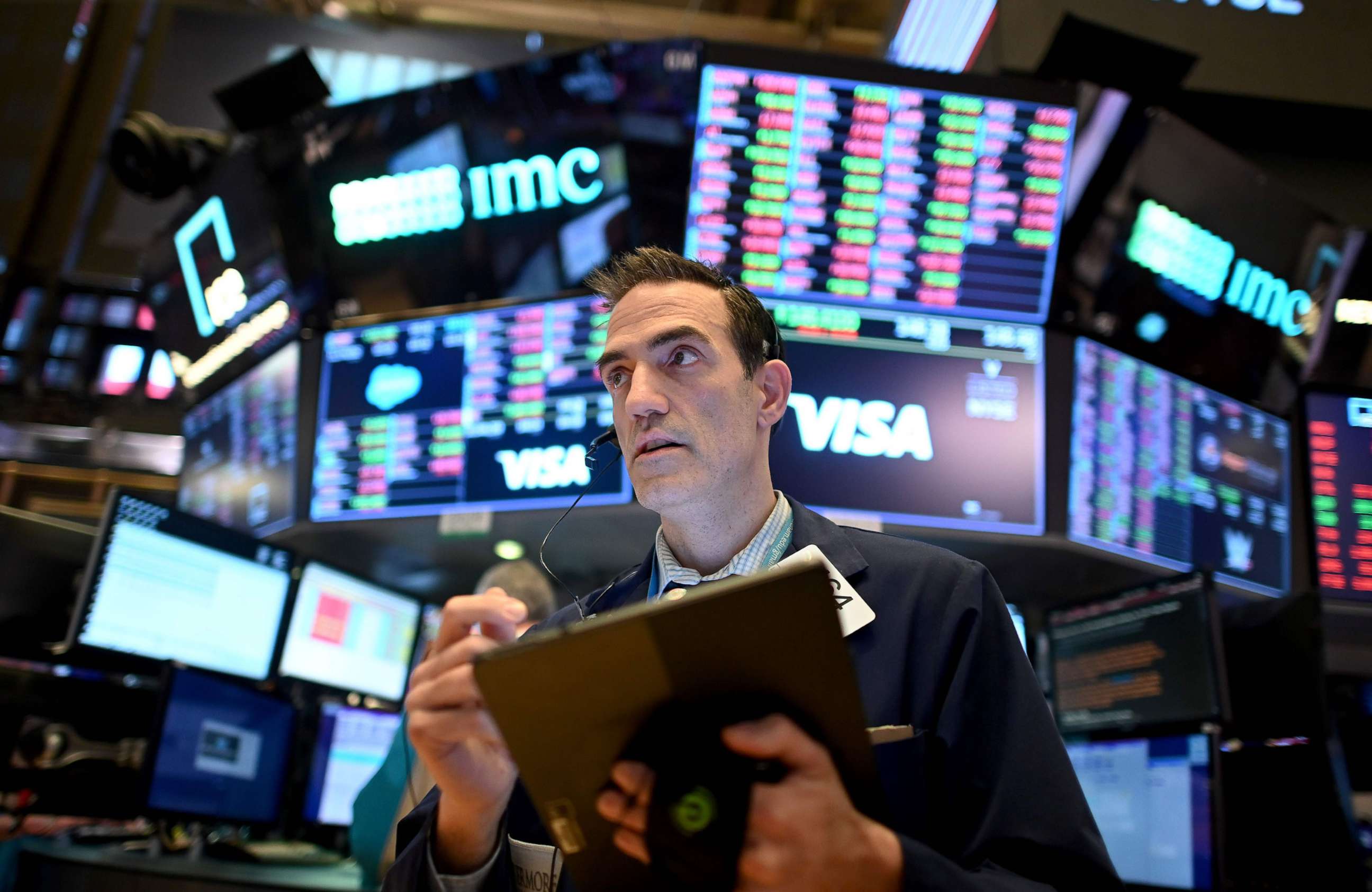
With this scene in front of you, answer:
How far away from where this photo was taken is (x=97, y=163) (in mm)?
7324

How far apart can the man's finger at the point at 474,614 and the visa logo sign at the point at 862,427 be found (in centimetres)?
243

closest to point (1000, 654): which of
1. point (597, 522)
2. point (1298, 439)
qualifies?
point (597, 522)

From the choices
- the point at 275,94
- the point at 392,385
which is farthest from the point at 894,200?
the point at 275,94

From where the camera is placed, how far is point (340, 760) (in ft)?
12.1

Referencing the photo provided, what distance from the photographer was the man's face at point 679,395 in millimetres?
1335

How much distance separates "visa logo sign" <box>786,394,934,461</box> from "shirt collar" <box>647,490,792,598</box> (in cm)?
195

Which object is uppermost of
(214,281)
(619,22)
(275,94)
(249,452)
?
(619,22)

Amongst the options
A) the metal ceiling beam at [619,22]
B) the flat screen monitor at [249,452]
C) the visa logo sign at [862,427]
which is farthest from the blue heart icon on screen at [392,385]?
the metal ceiling beam at [619,22]

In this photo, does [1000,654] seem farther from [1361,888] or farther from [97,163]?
[97,163]

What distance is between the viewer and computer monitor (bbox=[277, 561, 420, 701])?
3584 mm

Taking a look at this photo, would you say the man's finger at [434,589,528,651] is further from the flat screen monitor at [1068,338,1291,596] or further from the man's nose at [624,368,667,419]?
the flat screen monitor at [1068,338,1291,596]

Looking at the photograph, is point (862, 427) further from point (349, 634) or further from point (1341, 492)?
point (1341, 492)

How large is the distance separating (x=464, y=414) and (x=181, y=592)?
113 centimetres

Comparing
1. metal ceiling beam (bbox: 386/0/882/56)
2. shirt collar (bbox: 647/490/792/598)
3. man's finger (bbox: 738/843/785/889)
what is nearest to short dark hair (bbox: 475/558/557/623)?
shirt collar (bbox: 647/490/792/598)
